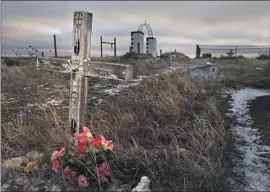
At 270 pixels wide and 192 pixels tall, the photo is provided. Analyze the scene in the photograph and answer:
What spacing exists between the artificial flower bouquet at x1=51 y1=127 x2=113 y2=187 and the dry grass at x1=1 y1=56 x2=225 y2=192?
8.1 inches

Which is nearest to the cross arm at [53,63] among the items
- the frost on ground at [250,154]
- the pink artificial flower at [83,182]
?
the pink artificial flower at [83,182]

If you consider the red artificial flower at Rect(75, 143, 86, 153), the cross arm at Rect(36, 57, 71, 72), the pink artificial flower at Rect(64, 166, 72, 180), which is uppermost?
the cross arm at Rect(36, 57, 71, 72)

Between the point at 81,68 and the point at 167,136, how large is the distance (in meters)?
1.52

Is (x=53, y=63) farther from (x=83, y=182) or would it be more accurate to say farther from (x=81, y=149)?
(x=83, y=182)

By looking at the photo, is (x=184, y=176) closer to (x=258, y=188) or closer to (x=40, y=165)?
(x=258, y=188)

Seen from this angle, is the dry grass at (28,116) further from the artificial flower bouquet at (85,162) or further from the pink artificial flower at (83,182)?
the pink artificial flower at (83,182)

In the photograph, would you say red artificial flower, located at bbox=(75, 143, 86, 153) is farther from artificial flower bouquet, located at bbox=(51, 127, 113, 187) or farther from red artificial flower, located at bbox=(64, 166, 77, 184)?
red artificial flower, located at bbox=(64, 166, 77, 184)

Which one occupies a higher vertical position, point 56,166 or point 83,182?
point 56,166

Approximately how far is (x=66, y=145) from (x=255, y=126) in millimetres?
3022

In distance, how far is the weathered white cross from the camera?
165 inches

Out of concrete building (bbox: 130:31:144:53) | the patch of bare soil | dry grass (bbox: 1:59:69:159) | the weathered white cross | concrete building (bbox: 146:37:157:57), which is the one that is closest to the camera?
the weathered white cross

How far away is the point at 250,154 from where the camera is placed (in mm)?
4188

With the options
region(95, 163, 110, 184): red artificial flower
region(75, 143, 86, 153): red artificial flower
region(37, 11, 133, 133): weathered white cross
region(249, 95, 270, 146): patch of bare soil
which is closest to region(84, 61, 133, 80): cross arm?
region(37, 11, 133, 133): weathered white cross

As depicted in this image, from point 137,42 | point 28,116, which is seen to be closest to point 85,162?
point 28,116
